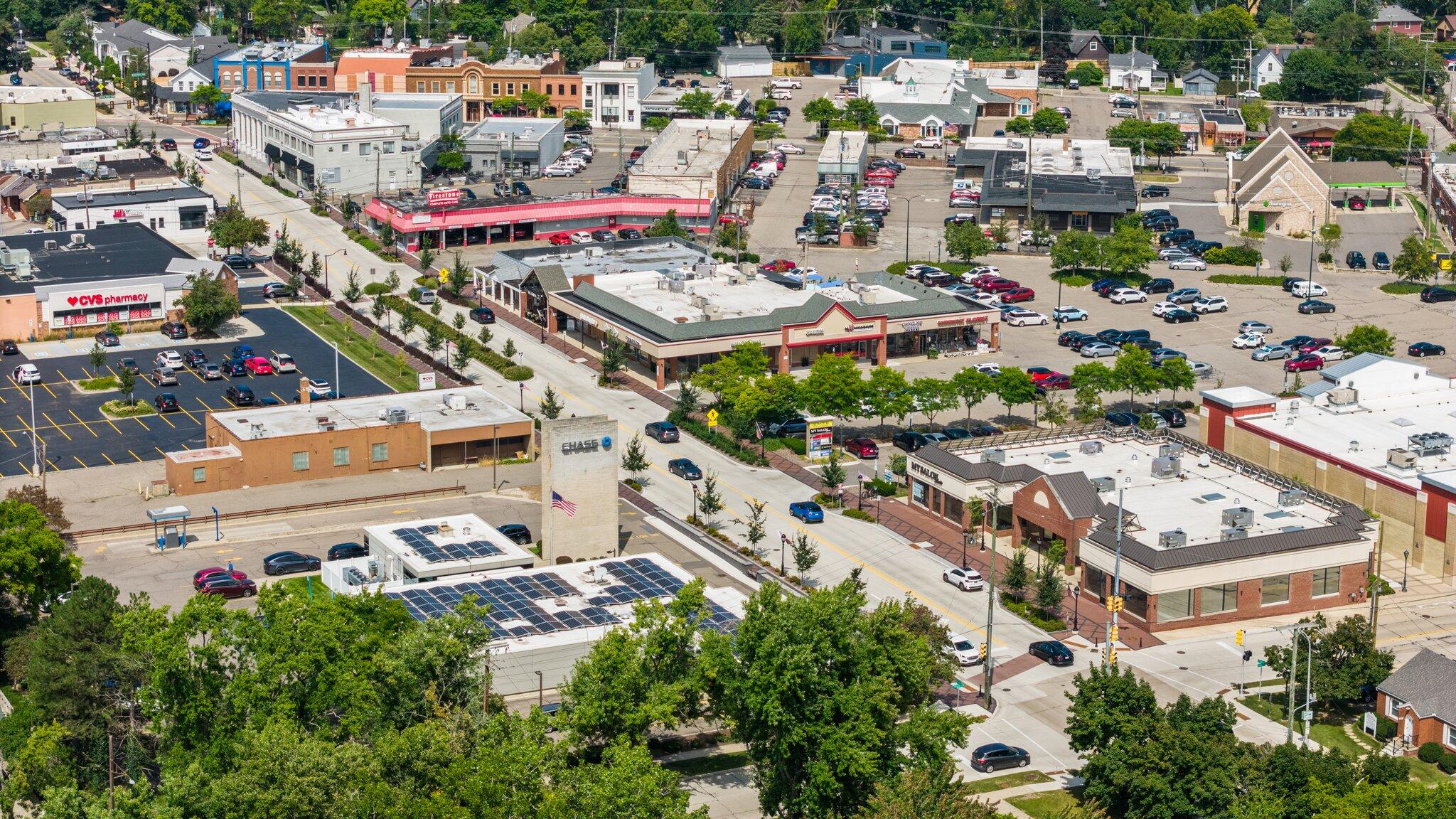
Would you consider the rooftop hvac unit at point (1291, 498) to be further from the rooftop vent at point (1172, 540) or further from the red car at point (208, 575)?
the red car at point (208, 575)

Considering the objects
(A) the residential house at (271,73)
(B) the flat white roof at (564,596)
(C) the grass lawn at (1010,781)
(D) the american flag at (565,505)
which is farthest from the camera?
(A) the residential house at (271,73)

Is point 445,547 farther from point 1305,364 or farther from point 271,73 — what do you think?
point 271,73

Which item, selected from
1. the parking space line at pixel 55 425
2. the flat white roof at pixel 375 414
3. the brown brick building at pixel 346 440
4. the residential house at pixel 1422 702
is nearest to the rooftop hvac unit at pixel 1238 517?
the residential house at pixel 1422 702

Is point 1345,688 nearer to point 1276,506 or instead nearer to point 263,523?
point 1276,506

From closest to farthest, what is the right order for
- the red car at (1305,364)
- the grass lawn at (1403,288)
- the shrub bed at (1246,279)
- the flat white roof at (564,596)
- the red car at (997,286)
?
the flat white roof at (564,596) → the red car at (1305,364) → the red car at (997,286) → the grass lawn at (1403,288) → the shrub bed at (1246,279)

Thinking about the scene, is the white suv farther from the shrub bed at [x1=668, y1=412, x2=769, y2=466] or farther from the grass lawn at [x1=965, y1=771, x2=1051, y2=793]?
the grass lawn at [x1=965, y1=771, x2=1051, y2=793]

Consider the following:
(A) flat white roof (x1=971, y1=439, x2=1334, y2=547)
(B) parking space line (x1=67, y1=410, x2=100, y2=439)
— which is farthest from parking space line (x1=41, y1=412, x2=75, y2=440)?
(A) flat white roof (x1=971, y1=439, x2=1334, y2=547)
